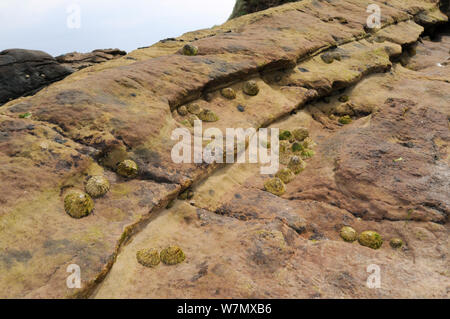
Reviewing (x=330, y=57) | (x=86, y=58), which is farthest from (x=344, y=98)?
(x=86, y=58)

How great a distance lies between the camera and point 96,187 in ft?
17.1

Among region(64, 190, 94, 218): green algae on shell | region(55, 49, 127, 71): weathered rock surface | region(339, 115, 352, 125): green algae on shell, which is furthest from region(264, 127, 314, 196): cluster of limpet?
region(55, 49, 127, 71): weathered rock surface

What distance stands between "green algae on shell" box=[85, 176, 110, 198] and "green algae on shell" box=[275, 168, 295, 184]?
3.38 meters

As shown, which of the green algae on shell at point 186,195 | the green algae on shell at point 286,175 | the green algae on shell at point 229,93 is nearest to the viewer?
the green algae on shell at point 186,195

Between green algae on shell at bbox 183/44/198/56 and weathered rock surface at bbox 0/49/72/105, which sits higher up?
green algae on shell at bbox 183/44/198/56

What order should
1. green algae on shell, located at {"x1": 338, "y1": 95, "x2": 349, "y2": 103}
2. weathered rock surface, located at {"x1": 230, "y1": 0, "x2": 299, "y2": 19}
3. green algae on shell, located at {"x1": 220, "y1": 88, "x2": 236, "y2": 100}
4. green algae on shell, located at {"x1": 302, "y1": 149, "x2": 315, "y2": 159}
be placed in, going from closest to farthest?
1. green algae on shell, located at {"x1": 302, "y1": 149, "x2": 315, "y2": 159}
2. green algae on shell, located at {"x1": 220, "y1": 88, "x2": 236, "y2": 100}
3. green algae on shell, located at {"x1": 338, "y1": 95, "x2": 349, "y2": 103}
4. weathered rock surface, located at {"x1": 230, "y1": 0, "x2": 299, "y2": 19}

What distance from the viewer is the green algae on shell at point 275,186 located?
625 cm

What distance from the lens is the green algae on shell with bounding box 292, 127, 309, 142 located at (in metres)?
7.75

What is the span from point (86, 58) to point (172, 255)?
720 inches

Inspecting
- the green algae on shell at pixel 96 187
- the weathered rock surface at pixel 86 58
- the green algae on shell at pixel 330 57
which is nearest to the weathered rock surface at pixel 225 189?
the green algae on shell at pixel 96 187

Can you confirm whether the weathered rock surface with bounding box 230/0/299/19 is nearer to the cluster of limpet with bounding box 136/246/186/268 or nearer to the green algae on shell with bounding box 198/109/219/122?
the green algae on shell with bounding box 198/109/219/122

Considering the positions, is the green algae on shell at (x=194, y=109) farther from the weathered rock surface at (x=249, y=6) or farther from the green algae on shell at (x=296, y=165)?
the weathered rock surface at (x=249, y=6)

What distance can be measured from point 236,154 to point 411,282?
3.90m

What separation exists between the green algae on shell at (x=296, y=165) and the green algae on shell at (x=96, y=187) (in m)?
3.72
